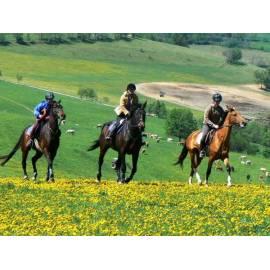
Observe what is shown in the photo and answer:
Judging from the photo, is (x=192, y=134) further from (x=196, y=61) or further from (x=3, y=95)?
(x=3, y=95)

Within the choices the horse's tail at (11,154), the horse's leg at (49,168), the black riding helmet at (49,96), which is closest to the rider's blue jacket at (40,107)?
the black riding helmet at (49,96)

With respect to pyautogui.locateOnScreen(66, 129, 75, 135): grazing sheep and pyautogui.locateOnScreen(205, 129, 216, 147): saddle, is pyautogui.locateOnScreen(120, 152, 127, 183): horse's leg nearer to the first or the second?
pyautogui.locateOnScreen(66, 129, 75, 135): grazing sheep

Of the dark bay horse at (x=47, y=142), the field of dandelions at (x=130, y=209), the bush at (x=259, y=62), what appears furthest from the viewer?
the bush at (x=259, y=62)

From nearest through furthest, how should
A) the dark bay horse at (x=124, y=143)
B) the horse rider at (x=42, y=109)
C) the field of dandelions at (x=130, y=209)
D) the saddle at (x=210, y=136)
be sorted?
the field of dandelions at (x=130, y=209) < the dark bay horse at (x=124, y=143) < the horse rider at (x=42, y=109) < the saddle at (x=210, y=136)

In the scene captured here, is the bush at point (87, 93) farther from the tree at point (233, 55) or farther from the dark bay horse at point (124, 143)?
the tree at point (233, 55)

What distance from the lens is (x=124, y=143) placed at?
28625 mm

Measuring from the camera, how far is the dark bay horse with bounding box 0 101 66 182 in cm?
2806

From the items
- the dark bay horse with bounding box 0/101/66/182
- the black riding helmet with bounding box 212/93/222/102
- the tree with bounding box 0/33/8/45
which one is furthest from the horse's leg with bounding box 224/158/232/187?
the tree with bounding box 0/33/8/45

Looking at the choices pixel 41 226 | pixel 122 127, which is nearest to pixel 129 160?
pixel 122 127

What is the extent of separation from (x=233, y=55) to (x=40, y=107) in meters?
6.93

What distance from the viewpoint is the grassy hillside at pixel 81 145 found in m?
28.4

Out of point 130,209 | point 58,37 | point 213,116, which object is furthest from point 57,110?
point 130,209

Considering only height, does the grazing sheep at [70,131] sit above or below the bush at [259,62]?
below

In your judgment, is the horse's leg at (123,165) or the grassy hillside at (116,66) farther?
the grassy hillside at (116,66)
